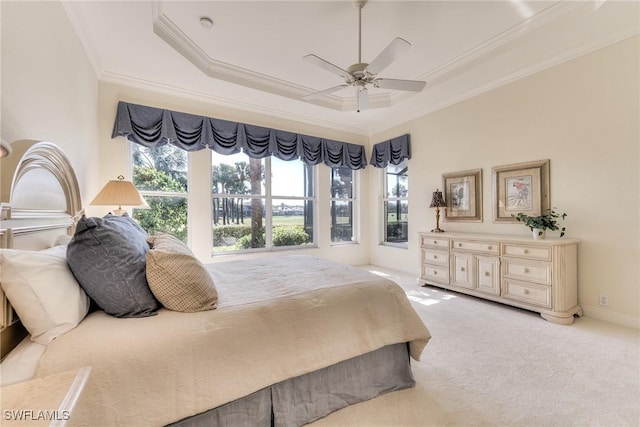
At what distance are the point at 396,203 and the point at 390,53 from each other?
349cm

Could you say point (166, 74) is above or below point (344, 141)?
above

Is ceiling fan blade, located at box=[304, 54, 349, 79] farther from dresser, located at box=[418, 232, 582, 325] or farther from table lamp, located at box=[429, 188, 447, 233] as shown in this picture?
dresser, located at box=[418, 232, 582, 325]

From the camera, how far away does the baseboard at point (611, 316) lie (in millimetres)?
2600

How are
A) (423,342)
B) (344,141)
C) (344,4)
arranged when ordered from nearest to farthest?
(423,342)
(344,4)
(344,141)

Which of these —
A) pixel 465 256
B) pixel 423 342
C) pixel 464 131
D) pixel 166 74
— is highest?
pixel 166 74

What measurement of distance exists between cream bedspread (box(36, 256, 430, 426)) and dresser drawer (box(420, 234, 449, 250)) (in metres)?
2.28

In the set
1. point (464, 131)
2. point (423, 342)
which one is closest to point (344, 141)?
point (464, 131)

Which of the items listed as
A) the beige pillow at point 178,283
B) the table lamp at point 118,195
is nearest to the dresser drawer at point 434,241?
the beige pillow at point 178,283

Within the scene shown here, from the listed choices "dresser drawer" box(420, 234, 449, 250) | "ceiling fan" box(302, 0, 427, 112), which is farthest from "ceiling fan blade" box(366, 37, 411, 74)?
"dresser drawer" box(420, 234, 449, 250)

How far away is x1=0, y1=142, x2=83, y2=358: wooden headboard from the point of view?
3.51 feet

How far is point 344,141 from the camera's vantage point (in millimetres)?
5363

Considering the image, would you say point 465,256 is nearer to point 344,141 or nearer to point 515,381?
point 515,381

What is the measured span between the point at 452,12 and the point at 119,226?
Answer: 3.15 meters
